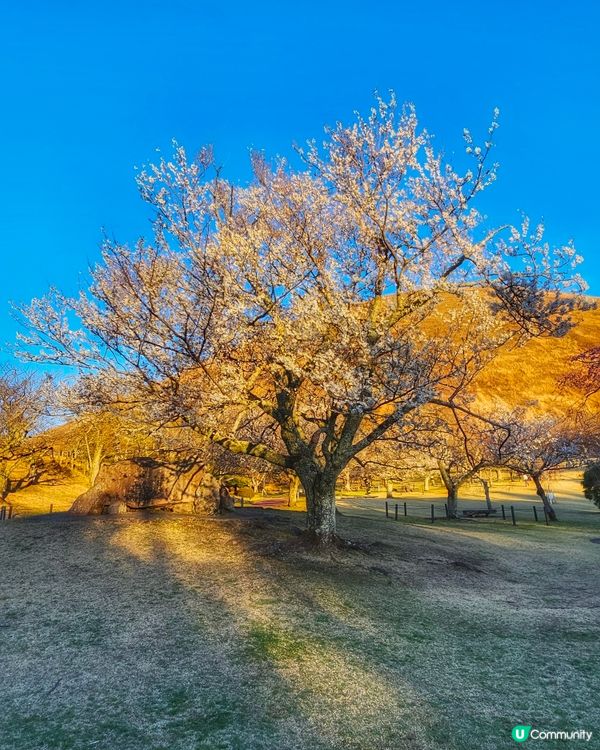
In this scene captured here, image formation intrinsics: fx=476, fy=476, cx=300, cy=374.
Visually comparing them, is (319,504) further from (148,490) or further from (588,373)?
A: (148,490)

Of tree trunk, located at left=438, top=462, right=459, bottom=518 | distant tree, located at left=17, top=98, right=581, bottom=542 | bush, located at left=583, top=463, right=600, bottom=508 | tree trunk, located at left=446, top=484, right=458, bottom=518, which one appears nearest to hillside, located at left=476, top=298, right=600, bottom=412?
bush, located at left=583, top=463, right=600, bottom=508

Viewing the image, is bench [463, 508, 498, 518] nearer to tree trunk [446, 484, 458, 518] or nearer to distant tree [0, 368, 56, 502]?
tree trunk [446, 484, 458, 518]

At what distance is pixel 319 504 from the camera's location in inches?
576

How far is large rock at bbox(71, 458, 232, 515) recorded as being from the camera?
21406 mm

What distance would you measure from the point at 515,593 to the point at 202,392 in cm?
1017

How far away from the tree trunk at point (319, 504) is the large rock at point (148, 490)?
358 inches

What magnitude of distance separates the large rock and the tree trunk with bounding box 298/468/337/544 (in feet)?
29.8

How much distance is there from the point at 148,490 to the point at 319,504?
10940mm

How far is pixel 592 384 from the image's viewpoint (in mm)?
16016

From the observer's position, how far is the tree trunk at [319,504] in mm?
14461

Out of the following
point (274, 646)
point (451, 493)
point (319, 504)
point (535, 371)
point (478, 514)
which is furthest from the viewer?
point (535, 371)

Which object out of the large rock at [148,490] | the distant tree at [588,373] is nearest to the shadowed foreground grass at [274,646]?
the large rock at [148,490]

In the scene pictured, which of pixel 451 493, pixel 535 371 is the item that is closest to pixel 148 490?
pixel 451 493

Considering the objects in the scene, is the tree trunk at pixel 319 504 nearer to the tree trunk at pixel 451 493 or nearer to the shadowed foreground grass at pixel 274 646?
the shadowed foreground grass at pixel 274 646
